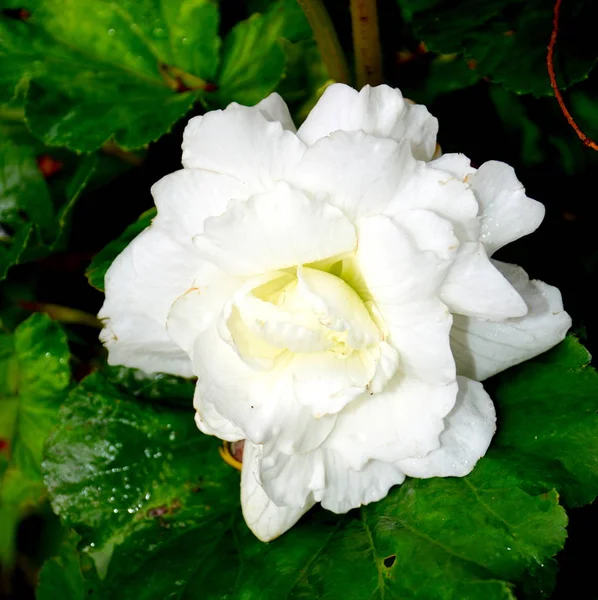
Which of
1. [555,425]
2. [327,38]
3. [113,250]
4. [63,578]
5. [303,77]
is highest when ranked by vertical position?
[327,38]

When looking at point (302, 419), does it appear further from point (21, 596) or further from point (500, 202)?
point (21, 596)

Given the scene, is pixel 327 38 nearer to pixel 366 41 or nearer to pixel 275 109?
pixel 366 41

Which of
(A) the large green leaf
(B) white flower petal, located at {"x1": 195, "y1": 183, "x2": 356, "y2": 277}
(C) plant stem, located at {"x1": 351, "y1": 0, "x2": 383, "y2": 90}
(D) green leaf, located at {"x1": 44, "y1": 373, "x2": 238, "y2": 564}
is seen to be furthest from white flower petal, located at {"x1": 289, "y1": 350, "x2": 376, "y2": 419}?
(C) plant stem, located at {"x1": 351, "y1": 0, "x2": 383, "y2": 90}

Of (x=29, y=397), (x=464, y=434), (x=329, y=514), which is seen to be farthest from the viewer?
(x=29, y=397)

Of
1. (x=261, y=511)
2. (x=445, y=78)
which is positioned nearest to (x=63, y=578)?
(x=261, y=511)

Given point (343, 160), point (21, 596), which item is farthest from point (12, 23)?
point (21, 596)

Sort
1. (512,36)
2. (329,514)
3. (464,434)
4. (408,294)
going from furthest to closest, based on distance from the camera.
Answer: (512,36) → (329,514) → (464,434) → (408,294)

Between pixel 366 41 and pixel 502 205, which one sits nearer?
pixel 502 205
